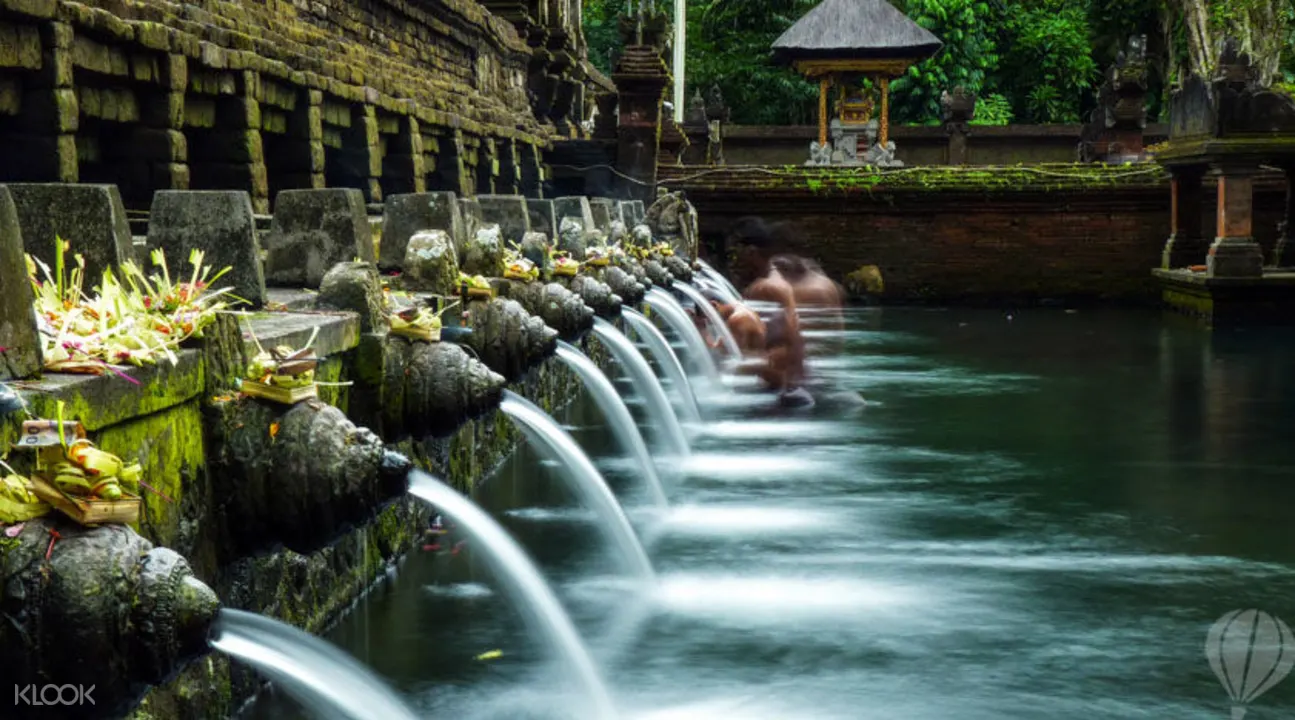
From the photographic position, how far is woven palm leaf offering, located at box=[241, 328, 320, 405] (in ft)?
11.9

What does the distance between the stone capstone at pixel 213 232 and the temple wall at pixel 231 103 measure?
6.93 feet

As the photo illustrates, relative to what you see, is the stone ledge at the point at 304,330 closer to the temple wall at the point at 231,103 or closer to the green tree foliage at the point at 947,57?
the temple wall at the point at 231,103

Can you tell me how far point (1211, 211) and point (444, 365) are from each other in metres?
Answer: 17.2

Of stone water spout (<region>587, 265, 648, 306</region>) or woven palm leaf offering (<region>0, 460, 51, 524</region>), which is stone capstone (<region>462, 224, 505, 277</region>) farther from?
woven palm leaf offering (<region>0, 460, 51, 524</region>)

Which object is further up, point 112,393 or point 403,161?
point 403,161

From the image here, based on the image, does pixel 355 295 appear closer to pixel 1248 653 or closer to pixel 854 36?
pixel 1248 653

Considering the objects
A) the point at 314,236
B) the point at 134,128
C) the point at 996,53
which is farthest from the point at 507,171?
the point at 996,53

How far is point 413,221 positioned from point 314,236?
1137mm

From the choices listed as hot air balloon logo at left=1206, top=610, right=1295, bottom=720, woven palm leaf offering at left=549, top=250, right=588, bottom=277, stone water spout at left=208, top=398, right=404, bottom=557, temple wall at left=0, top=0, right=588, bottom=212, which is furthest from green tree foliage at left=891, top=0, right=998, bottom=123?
stone water spout at left=208, top=398, right=404, bottom=557

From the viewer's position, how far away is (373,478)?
12.1ft

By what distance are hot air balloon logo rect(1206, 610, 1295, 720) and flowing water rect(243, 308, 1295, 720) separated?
0.06 m

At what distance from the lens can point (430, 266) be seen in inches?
238

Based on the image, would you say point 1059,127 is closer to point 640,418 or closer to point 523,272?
point 640,418

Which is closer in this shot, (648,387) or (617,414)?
(617,414)
